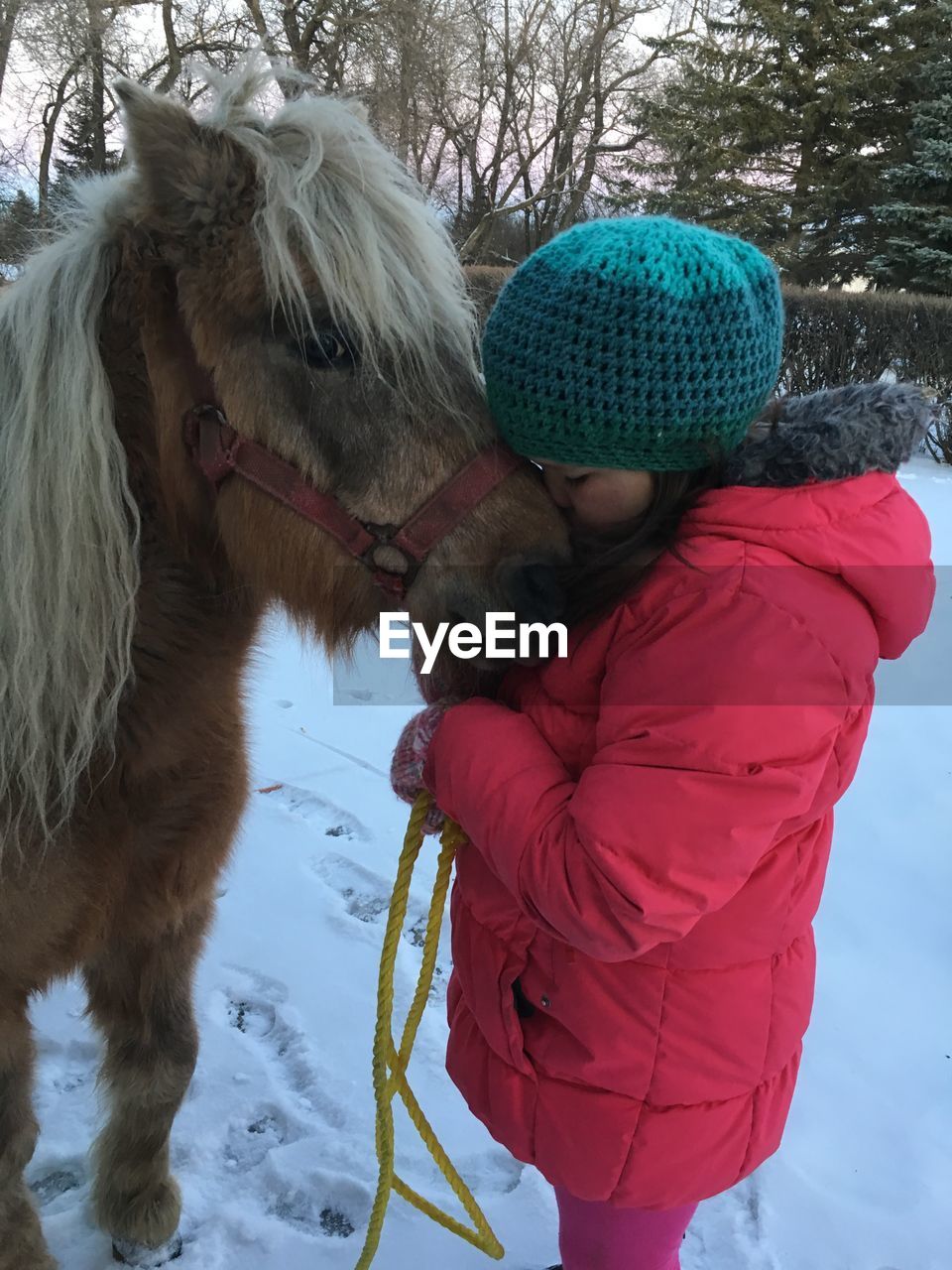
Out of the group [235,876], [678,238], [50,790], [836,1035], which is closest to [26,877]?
[50,790]

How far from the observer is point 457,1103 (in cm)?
217

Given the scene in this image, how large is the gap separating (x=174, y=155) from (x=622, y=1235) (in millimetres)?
1750

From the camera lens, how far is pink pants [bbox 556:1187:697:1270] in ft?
4.49

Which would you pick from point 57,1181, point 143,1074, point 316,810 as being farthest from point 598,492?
point 316,810

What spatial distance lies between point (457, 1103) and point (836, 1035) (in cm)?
103

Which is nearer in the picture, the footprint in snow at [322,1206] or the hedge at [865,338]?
the footprint in snow at [322,1206]

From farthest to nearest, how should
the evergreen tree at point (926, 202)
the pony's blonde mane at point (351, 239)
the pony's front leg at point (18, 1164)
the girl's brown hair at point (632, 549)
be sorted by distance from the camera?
the evergreen tree at point (926, 202) < the pony's front leg at point (18, 1164) < the pony's blonde mane at point (351, 239) < the girl's brown hair at point (632, 549)

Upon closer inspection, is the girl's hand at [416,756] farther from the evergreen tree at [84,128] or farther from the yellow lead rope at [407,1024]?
the evergreen tree at [84,128]

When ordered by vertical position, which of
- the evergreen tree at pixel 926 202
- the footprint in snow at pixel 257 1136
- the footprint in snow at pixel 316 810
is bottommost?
the footprint in snow at pixel 257 1136

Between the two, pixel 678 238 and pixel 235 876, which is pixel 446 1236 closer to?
pixel 235 876

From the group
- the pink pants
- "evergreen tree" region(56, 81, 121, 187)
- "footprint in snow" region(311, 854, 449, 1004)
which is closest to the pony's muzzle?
the pink pants

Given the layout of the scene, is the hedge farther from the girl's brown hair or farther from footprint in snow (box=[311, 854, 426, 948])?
the girl's brown hair

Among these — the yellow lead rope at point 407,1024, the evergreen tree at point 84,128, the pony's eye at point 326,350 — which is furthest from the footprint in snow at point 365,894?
the evergreen tree at point 84,128

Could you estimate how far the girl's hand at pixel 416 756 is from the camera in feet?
4.23
